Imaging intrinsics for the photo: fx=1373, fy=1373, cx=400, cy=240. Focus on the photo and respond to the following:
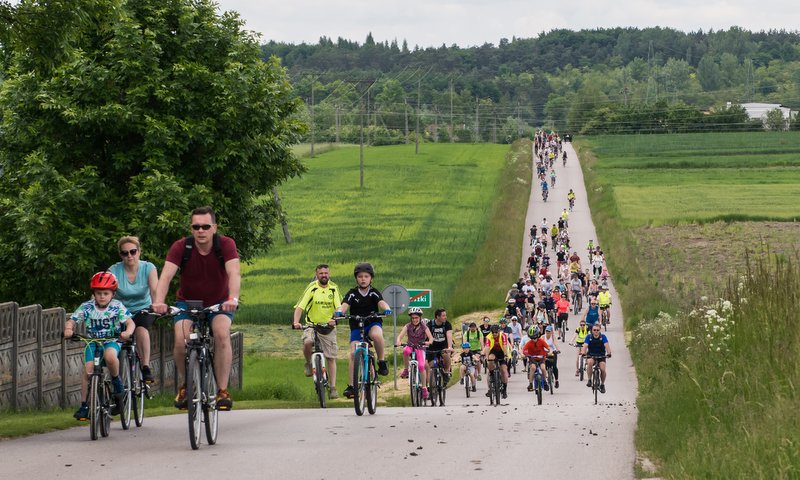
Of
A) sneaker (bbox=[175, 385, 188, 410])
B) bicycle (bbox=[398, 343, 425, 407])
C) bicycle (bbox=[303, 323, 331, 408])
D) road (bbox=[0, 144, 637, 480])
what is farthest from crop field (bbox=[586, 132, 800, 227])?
sneaker (bbox=[175, 385, 188, 410])

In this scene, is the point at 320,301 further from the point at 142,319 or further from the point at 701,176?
the point at 701,176

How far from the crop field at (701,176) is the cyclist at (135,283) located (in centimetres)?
6394

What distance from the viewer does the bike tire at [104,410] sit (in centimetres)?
1176

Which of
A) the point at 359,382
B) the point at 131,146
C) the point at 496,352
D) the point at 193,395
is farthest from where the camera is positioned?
the point at 131,146

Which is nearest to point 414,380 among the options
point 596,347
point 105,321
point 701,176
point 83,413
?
point 596,347

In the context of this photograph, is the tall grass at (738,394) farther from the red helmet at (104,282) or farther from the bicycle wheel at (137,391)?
the red helmet at (104,282)

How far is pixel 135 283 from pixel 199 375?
1989 millimetres

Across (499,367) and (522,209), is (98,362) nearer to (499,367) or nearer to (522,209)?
(499,367)

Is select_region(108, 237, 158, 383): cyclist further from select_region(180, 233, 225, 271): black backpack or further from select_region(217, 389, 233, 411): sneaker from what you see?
select_region(217, 389, 233, 411): sneaker

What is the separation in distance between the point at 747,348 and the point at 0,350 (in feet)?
28.1

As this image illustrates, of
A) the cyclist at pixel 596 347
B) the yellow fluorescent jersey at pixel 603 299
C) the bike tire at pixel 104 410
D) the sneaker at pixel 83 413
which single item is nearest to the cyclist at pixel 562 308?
the yellow fluorescent jersey at pixel 603 299

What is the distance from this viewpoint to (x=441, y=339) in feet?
74.9

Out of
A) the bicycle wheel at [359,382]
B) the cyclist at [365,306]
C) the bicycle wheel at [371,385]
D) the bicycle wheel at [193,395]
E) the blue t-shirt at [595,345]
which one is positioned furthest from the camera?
the blue t-shirt at [595,345]

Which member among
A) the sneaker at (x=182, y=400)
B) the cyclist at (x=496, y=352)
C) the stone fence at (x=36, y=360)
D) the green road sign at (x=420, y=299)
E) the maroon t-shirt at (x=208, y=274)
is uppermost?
the maroon t-shirt at (x=208, y=274)
